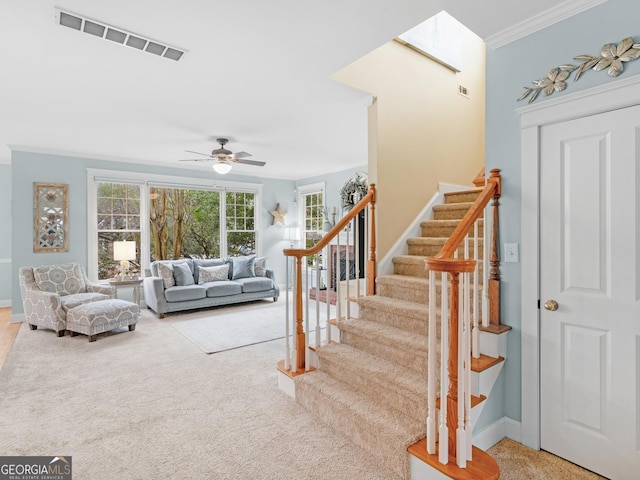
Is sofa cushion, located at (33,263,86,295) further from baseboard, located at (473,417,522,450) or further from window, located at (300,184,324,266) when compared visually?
baseboard, located at (473,417,522,450)

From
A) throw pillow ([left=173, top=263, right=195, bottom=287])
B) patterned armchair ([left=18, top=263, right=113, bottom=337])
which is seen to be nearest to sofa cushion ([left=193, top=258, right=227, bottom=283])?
throw pillow ([left=173, top=263, right=195, bottom=287])

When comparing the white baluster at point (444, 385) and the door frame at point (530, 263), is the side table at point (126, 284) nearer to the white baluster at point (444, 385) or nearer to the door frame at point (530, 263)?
the white baluster at point (444, 385)

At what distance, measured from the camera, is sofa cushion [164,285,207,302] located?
17.5ft

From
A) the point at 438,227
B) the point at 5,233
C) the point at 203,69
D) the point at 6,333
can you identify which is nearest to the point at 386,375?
the point at 438,227

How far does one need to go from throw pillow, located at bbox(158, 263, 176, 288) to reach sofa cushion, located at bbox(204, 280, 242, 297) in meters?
0.54

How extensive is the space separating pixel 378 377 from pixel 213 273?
4.45 m

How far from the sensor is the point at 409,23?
7.22ft

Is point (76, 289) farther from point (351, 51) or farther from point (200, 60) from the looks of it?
point (351, 51)

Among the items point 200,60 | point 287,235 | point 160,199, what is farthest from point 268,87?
point 287,235

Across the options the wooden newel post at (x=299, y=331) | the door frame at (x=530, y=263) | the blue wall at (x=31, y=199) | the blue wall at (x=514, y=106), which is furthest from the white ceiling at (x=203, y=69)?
the wooden newel post at (x=299, y=331)

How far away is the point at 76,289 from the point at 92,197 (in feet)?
5.13

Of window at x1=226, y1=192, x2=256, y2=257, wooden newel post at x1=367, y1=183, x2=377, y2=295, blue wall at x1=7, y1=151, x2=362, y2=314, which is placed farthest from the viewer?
window at x1=226, y1=192, x2=256, y2=257

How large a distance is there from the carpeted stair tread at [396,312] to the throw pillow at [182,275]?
368cm

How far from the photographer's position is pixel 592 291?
1.90 metres
